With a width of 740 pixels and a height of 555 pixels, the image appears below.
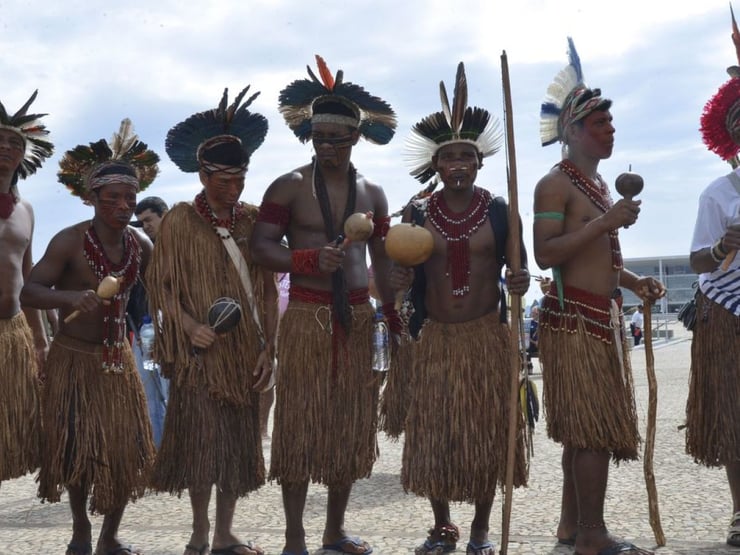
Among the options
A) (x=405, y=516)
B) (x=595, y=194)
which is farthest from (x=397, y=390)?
(x=595, y=194)

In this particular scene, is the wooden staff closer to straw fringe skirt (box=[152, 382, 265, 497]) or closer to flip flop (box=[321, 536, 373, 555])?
flip flop (box=[321, 536, 373, 555])

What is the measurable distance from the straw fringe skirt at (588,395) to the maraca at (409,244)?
75 centimetres

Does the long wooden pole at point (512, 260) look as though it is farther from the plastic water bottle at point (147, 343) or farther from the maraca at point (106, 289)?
the plastic water bottle at point (147, 343)

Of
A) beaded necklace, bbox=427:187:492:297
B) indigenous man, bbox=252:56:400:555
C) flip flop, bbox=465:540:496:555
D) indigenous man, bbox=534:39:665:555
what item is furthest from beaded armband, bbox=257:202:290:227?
flip flop, bbox=465:540:496:555

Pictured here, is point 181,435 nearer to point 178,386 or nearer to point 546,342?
point 178,386

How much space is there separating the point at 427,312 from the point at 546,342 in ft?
1.94

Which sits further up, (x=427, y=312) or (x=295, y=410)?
(x=427, y=312)

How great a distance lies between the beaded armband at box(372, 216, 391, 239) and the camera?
4.88m

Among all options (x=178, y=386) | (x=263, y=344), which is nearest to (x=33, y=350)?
(x=178, y=386)

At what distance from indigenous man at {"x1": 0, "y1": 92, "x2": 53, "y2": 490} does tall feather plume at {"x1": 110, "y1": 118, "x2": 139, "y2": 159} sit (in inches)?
16.8

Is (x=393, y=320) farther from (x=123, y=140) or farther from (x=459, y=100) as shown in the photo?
(x=123, y=140)

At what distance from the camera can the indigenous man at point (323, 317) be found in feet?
14.8

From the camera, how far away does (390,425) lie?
5852 millimetres

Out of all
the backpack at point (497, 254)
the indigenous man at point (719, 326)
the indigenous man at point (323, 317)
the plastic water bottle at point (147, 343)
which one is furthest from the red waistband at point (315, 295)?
the plastic water bottle at point (147, 343)
